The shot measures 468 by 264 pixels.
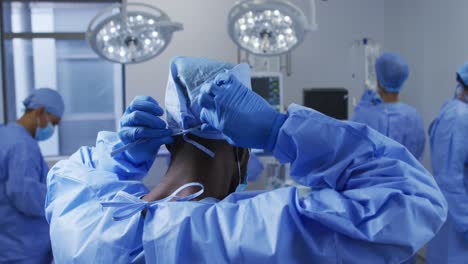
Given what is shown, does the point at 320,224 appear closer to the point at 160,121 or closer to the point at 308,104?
the point at 160,121

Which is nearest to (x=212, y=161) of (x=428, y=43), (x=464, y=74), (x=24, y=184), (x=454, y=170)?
(x=24, y=184)

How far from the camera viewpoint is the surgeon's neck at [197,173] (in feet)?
2.89

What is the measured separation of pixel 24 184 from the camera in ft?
6.72

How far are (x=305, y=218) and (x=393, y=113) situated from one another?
2.15 meters

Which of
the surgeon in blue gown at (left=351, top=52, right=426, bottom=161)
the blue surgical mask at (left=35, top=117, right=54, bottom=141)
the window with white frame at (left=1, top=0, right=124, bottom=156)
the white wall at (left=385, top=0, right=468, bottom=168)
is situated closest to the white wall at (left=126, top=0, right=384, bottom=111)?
the white wall at (left=385, top=0, right=468, bottom=168)

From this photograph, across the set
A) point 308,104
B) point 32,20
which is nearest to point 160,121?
point 308,104

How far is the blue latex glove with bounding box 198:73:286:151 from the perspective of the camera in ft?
2.59

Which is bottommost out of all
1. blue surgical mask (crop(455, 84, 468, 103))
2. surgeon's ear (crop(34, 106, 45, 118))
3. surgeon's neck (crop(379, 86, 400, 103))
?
surgeon's ear (crop(34, 106, 45, 118))

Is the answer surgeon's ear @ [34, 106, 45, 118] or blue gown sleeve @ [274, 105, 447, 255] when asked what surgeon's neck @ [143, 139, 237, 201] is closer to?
blue gown sleeve @ [274, 105, 447, 255]

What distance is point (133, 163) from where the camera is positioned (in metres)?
1.10

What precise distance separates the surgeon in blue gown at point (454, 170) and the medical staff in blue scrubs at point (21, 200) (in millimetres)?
1771

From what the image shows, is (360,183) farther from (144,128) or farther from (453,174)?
(453,174)

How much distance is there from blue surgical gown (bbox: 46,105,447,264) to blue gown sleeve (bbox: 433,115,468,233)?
1411 millimetres

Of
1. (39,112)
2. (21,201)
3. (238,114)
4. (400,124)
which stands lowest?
(21,201)
